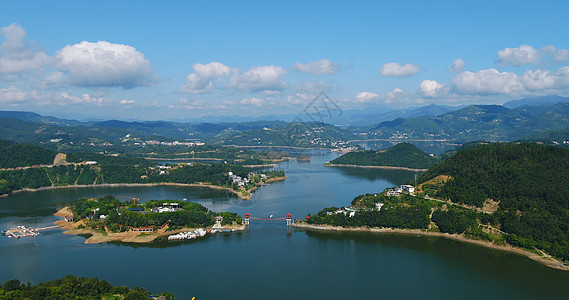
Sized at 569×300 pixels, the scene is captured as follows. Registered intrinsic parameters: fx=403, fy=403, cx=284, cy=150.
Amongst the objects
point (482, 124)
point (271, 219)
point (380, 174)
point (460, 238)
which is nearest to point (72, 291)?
point (271, 219)

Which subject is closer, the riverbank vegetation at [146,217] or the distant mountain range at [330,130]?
the riverbank vegetation at [146,217]

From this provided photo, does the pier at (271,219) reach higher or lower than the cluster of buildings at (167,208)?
lower

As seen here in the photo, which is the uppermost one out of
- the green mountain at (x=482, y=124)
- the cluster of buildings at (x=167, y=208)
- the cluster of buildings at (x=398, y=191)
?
the green mountain at (x=482, y=124)

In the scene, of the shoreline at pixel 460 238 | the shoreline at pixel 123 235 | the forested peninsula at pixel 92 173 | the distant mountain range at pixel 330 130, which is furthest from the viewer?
the distant mountain range at pixel 330 130

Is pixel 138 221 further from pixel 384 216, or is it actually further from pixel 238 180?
pixel 238 180

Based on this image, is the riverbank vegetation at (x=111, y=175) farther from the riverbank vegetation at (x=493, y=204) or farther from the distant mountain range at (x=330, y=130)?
the distant mountain range at (x=330, y=130)

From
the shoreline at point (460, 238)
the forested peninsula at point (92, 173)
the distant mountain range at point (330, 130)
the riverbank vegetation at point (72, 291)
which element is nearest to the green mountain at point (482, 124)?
the distant mountain range at point (330, 130)

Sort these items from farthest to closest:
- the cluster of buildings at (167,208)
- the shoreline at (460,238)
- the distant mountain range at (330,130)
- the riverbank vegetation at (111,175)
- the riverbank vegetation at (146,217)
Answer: the distant mountain range at (330,130) < the riverbank vegetation at (111,175) < the cluster of buildings at (167,208) < the riverbank vegetation at (146,217) < the shoreline at (460,238)

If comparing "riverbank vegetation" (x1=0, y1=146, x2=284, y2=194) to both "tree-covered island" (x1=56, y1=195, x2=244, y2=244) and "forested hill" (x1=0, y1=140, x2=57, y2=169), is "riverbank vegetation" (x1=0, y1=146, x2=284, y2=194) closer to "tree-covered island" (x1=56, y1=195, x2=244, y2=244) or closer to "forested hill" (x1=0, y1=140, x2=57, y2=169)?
"forested hill" (x1=0, y1=140, x2=57, y2=169)

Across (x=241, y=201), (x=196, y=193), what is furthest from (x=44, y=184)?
(x=241, y=201)
